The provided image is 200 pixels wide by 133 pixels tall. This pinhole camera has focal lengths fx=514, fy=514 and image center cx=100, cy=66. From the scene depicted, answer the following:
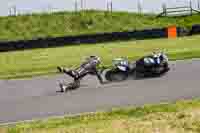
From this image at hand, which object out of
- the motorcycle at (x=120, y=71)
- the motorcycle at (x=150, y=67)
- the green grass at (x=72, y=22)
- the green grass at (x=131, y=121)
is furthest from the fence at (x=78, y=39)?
the green grass at (x=131, y=121)

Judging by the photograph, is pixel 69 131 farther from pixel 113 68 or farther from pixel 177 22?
pixel 177 22

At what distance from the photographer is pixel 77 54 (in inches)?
1011

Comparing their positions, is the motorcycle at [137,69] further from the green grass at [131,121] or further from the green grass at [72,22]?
the green grass at [72,22]

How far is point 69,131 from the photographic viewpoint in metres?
9.03

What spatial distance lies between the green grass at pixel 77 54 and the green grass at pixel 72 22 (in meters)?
12.9

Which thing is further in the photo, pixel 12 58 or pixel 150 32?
pixel 150 32

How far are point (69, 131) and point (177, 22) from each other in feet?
106

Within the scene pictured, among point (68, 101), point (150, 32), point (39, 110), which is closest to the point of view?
point (39, 110)

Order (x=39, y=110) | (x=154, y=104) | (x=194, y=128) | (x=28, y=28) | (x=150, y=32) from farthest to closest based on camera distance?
1. (x=28, y=28)
2. (x=150, y=32)
3. (x=39, y=110)
4. (x=154, y=104)
5. (x=194, y=128)

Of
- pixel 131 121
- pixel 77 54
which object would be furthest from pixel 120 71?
pixel 77 54

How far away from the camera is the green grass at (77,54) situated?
20906 millimetres

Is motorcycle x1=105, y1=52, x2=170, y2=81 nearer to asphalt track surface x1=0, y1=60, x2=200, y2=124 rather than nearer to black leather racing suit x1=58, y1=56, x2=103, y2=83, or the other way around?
asphalt track surface x1=0, y1=60, x2=200, y2=124

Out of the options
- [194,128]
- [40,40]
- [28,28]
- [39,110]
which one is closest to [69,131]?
[194,128]

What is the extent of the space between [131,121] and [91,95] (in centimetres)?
398
